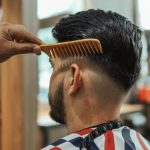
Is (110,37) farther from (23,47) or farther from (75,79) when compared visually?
(23,47)

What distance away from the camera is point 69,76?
112 cm

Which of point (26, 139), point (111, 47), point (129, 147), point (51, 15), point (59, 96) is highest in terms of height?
point (51, 15)

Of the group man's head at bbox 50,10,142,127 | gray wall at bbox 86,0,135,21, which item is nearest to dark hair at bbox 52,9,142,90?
man's head at bbox 50,10,142,127

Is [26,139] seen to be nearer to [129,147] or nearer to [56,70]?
[56,70]

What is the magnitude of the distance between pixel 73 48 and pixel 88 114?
22cm

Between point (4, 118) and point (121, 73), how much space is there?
99 centimetres

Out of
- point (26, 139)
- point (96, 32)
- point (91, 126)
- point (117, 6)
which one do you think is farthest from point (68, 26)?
point (117, 6)

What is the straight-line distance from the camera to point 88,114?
3.67 ft

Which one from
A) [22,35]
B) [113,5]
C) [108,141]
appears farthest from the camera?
[113,5]

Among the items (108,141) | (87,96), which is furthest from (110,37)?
(108,141)

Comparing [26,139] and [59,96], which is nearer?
[59,96]

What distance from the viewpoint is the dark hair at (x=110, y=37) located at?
3.52 feet

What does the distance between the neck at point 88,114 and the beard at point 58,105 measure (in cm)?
5

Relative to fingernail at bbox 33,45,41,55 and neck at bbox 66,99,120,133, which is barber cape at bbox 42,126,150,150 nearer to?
neck at bbox 66,99,120,133
